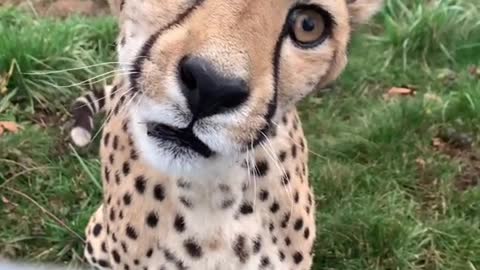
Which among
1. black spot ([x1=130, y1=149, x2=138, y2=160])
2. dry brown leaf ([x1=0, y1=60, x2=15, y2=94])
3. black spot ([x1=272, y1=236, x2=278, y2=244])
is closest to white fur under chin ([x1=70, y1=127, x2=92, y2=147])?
dry brown leaf ([x1=0, y1=60, x2=15, y2=94])

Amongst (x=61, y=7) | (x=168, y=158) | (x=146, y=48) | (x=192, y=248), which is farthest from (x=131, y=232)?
(x=61, y=7)

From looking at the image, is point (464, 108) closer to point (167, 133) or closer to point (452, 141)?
point (452, 141)

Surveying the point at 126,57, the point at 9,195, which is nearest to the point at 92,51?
the point at 9,195

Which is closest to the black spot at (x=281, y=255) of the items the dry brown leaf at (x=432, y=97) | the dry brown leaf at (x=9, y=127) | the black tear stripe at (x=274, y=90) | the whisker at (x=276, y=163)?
the whisker at (x=276, y=163)

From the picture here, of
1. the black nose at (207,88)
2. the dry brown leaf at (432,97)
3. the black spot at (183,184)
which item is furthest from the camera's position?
the dry brown leaf at (432,97)

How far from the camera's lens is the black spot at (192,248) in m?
2.07

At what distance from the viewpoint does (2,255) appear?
9.39 feet

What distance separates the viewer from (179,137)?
5.38 ft

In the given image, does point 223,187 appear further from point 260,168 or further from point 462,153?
point 462,153

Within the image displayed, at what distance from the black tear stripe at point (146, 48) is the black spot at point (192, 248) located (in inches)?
19.7

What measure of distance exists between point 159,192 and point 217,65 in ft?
2.03

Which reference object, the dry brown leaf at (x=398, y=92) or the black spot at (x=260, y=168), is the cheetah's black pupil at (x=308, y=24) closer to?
the black spot at (x=260, y=168)

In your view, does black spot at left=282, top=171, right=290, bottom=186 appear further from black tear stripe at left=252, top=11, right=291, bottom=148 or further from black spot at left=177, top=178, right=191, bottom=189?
black tear stripe at left=252, top=11, right=291, bottom=148

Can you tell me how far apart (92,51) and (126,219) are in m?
1.47
